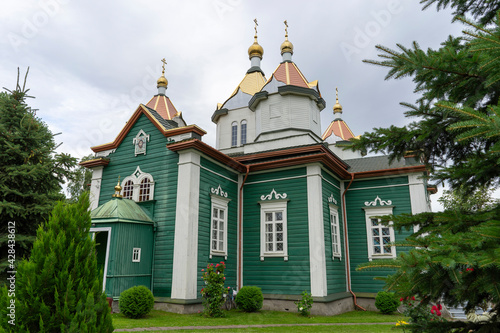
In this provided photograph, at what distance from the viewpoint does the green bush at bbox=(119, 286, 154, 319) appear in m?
9.34

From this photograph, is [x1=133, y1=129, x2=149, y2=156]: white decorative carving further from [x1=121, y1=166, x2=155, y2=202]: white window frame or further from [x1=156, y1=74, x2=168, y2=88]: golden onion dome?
[x1=156, y1=74, x2=168, y2=88]: golden onion dome

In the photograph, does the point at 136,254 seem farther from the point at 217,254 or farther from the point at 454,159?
the point at 454,159

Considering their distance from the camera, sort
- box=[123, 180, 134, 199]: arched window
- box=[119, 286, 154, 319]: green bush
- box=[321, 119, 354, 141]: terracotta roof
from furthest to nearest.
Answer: box=[321, 119, 354, 141]: terracotta roof
box=[123, 180, 134, 199]: arched window
box=[119, 286, 154, 319]: green bush

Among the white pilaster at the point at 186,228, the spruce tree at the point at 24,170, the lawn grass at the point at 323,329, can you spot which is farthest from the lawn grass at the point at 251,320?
the spruce tree at the point at 24,170

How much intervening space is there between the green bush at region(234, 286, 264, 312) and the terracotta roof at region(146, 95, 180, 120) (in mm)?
12930

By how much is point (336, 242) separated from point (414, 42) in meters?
10.9

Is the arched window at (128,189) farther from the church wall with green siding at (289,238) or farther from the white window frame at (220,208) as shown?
the church wall with green siding at (289,238)

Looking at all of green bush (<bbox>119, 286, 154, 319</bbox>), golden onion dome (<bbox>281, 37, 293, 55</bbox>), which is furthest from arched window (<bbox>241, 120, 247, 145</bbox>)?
green bush (<bbox>119, 286, 154, 319</bbox>)

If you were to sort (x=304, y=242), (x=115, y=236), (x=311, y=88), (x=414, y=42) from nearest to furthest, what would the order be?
(x=414, y=42), (x=115, y=236), (x=304, y=242), (x=311, y=88)

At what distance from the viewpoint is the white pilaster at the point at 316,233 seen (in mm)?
11602

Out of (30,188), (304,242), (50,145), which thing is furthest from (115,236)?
(304,242)

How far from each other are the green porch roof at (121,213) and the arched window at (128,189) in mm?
862

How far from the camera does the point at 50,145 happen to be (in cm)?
1096

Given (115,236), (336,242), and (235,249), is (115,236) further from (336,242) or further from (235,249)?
(336,242)
